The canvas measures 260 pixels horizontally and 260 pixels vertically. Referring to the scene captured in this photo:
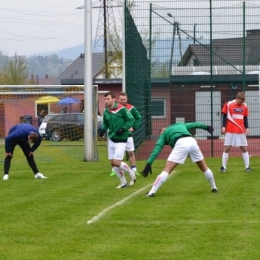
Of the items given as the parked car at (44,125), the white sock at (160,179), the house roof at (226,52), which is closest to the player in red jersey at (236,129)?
the white sock at (160,179)

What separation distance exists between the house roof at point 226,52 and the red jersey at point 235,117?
5.59 m

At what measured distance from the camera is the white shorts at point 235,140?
19.9 metres

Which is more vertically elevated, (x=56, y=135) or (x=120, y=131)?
(x=120, y=131)

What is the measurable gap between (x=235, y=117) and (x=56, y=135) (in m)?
10.3

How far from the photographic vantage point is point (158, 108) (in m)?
25.5

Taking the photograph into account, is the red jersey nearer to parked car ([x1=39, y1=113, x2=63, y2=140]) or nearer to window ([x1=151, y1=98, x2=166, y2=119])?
window ([x1=151, y1=98, x2=166, y2=119])

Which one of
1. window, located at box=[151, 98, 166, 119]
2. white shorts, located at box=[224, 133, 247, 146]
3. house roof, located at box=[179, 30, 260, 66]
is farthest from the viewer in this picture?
house roof, located at box=[179, 30, 260, 66]

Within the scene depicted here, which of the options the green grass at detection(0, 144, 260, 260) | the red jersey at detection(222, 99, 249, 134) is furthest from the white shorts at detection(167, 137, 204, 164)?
the red jersey at detection(222, 99, 249, 134)

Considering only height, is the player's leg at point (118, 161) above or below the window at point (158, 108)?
below

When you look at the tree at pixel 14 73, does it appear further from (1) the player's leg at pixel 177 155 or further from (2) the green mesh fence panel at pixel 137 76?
(1) the player's leg at pixel 177 155

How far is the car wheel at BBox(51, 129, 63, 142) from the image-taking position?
1126 inches

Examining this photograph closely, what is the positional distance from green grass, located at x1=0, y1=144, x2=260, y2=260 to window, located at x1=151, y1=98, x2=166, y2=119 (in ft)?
19.0

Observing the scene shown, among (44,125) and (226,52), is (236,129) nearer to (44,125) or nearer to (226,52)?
(226,52)

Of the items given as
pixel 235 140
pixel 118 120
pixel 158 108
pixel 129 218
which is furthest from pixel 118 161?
pixel 158 108
